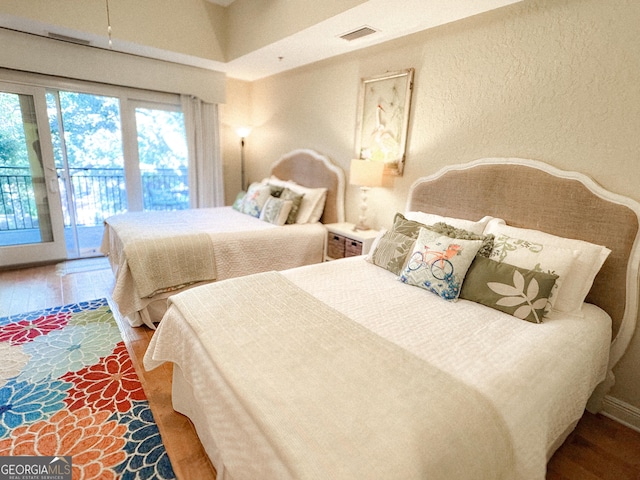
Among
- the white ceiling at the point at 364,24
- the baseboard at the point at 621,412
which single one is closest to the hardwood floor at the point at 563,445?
the baseboard at the point at 621,412

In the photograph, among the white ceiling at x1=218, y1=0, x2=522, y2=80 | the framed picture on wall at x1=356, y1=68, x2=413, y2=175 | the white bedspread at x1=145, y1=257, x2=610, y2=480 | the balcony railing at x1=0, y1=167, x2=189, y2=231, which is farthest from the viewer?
the balcony railing at x1=0, y1=167, x2=189, y2=231

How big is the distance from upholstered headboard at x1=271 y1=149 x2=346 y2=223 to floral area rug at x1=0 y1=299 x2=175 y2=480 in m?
2.19

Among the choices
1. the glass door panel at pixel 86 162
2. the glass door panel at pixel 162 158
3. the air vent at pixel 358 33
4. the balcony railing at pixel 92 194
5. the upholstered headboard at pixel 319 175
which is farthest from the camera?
the glass door panel at pixel 162 158

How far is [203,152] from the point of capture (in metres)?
4.42

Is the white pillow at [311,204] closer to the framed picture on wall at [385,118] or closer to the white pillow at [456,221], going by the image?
the framed picture on wall at [385,118]

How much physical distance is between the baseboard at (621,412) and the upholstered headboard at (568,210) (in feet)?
0.82

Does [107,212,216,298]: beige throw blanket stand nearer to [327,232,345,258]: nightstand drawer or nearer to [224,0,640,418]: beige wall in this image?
[327,232,345,258]: nightstand drawer

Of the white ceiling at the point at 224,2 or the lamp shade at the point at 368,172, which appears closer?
the lamp shade at the point at 368,172

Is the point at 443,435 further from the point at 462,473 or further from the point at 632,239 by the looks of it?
the point at 632,239

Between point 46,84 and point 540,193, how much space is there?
4.58 meters

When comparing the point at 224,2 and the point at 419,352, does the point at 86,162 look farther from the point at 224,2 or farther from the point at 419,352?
the point at 419,352

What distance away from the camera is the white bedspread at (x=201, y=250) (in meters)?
2.48

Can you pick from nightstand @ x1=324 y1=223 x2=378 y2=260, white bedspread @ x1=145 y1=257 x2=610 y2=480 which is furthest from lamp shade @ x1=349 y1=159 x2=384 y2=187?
white bedspread @ x1=145 y1=257 x2=610 y2=480

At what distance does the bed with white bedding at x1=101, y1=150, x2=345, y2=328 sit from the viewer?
8.19ft
